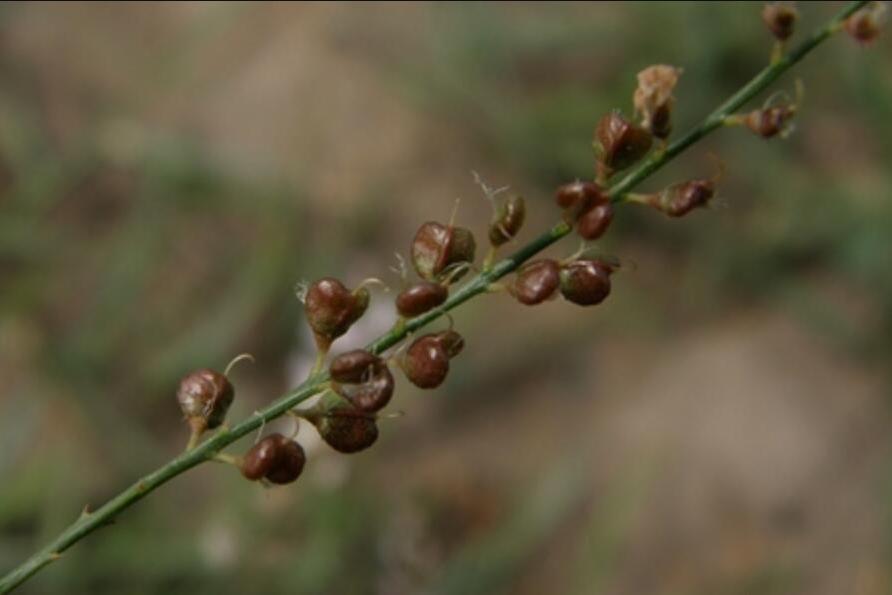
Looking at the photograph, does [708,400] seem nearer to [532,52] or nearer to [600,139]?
[532,52]

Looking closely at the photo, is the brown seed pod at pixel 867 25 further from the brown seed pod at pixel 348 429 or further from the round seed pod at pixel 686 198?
the brown seed pod at pixel 348 429

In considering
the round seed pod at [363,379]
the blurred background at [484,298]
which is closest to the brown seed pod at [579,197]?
the round seed pod at [363,379]

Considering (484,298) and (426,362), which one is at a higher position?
(484,298)

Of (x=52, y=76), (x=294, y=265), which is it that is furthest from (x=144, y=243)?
(x=52, y=76)

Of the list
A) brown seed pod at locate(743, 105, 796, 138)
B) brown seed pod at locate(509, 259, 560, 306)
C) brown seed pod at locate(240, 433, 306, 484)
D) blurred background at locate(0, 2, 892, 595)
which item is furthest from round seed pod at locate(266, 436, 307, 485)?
blurred background at locate(0, 2, 892, 595)

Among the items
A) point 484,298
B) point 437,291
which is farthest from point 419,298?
point 484,298

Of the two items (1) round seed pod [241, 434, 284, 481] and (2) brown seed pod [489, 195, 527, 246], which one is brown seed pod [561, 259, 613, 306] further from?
(1) round seed pod [241, 434, 284, 481]

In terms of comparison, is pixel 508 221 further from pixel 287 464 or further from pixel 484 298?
pixel 484 298

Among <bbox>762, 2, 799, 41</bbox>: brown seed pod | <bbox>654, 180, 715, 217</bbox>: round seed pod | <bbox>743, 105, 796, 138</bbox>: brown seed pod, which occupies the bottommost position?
<bbox>654, 180, 715, 217</bbox>: round seed pod
